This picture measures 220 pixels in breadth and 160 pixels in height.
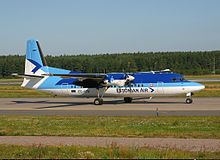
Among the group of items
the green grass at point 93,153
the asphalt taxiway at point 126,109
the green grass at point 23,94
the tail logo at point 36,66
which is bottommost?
the green grass at point 93,153

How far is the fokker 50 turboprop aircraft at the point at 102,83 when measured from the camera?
36.4 meters

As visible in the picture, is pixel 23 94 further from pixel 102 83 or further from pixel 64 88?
pixel 102 83

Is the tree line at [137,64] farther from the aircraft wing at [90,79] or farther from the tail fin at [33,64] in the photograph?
the aircraft wing at [90,79]

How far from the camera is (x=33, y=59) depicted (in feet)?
136

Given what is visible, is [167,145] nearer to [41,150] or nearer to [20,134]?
[41,150]

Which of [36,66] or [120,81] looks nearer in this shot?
[120,81]

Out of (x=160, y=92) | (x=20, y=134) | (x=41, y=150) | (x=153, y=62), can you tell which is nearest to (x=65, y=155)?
(x=41, y=150)

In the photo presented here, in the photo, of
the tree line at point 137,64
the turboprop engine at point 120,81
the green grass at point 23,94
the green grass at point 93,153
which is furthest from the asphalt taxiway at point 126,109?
the tree line at point 137,64

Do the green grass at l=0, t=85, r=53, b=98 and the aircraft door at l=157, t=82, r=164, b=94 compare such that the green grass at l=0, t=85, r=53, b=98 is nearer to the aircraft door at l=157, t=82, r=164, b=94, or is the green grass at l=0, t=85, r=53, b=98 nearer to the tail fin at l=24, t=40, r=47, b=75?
the tail fin at l=24, t=40, r=47, b=75

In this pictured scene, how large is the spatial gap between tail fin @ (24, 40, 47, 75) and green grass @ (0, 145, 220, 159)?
29.6 metres

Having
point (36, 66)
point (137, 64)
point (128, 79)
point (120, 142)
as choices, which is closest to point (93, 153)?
point (120, 142)

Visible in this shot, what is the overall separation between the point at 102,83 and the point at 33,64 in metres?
8.09

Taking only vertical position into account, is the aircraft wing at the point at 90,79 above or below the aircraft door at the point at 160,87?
above

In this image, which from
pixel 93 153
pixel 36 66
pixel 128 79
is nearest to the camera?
pixel 93 153
